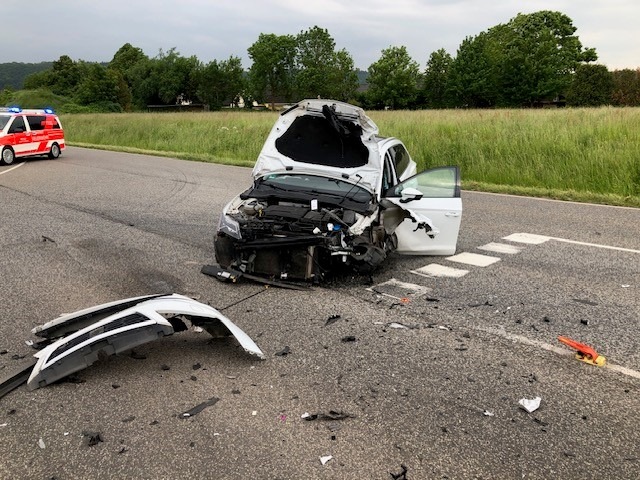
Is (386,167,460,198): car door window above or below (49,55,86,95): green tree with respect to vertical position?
below

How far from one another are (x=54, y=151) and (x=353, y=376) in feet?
69.2

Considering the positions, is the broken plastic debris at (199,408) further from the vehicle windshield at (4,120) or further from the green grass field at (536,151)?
the vehicle windshield at (4,120)

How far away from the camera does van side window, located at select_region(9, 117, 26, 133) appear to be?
1927 cm

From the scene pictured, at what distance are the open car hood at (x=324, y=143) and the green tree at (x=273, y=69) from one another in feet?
296

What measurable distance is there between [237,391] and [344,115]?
406 centimetres

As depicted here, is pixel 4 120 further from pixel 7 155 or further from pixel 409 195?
pixel 409 195

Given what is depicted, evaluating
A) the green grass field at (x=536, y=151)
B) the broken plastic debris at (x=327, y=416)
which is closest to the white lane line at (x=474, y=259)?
the broken plastic debris at (x=327, y=416)

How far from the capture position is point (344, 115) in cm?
666

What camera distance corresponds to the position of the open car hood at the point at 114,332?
3635mm

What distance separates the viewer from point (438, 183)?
684 centimetres

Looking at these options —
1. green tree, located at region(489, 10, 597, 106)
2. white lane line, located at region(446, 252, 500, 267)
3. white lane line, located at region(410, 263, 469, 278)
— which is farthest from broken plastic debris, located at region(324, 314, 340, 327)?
green tree, located at region(489, 10, 597, 106)

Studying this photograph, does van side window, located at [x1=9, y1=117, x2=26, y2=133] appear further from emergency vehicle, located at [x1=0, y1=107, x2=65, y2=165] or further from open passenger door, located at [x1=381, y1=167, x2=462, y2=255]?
open passenger door, located at [x1=381, y1=167, x2=462, y2=255]

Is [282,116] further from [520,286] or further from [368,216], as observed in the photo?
[520,286]

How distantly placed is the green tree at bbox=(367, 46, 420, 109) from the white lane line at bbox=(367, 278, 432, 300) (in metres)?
76.3
